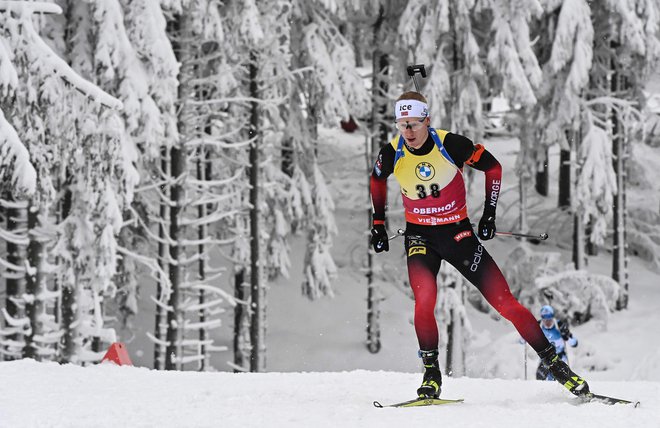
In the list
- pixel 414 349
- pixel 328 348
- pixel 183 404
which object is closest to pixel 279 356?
pixel 328 348

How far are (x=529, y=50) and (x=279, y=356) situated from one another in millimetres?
9010

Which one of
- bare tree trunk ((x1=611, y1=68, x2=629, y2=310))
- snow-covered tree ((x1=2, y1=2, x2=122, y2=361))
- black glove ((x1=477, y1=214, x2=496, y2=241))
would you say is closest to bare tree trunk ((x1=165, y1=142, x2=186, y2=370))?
snow-covered tree ((x1=2, y1=2, x2=122, y2=361))

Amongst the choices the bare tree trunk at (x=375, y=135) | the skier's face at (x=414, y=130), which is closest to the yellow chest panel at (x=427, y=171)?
the skier's face at (x=414, y=130)

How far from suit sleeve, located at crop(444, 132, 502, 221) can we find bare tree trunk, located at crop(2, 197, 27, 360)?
30.7 ft

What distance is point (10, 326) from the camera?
1594 cm

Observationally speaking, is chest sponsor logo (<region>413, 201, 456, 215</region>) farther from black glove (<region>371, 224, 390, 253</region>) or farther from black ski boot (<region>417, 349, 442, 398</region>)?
black ski boot (<region>417, 349, 442, 398</region>)

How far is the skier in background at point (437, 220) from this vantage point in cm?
647

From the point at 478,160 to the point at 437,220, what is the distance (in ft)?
1.66

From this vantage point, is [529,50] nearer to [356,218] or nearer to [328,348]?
[328,348]

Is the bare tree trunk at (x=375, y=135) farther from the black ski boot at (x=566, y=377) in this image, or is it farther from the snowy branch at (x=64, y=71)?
the black ski boot at (x=566, y=377)

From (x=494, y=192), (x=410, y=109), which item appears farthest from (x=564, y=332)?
(x=410, y=109)

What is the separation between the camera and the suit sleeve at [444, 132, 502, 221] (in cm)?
657

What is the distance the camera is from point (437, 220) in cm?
668

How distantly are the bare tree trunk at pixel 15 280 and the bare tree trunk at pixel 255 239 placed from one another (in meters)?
4.94
